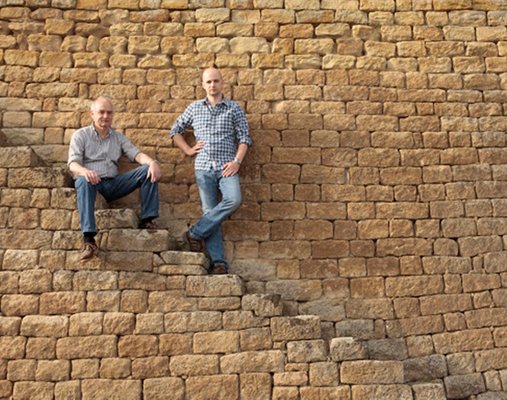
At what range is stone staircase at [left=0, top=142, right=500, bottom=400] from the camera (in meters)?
5.20

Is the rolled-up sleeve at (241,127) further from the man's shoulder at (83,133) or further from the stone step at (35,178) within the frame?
the stone step at (35,178)

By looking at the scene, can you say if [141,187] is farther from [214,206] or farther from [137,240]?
[214,206]

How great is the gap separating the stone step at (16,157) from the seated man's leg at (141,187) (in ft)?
2.41

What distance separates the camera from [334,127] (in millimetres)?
6836

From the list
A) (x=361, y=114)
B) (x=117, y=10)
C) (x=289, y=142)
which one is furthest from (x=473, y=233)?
(x=117, y=10)

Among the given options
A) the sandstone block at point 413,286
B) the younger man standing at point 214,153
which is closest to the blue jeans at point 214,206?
the younger man standing at point 214,153

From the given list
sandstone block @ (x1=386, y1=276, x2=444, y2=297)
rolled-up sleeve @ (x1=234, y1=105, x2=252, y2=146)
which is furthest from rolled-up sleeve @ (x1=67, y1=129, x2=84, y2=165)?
sandstone block @ (x1=386, y1=276, x2=444, y2=297)

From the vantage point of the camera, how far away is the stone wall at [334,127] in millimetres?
6277

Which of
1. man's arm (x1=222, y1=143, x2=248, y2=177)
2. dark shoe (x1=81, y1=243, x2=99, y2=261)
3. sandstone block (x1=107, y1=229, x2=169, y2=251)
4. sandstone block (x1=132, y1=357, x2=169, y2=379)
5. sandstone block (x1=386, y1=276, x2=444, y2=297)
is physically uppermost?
man's arm (x1=222, y1=143, x2=248, y2=177)

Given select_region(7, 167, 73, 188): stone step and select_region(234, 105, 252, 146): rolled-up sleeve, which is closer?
select_region(7, 167, 73, 188): stone step

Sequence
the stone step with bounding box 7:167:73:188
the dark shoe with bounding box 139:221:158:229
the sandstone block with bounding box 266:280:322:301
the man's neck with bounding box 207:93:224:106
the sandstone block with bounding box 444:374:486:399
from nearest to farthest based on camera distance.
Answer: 1. the stone step with bounding box 7:167:73:188
2. the dark shoe with bounding box 139:221:158:229
3. the sandstone block with bounding box 444:374:486:399
4. the sandstone block with bounding box 266:280:322:301
5. the man's neck with bounding box 207:93:224:106

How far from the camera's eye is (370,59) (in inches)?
280

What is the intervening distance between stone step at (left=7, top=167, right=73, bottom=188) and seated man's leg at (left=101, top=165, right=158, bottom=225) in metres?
0.42

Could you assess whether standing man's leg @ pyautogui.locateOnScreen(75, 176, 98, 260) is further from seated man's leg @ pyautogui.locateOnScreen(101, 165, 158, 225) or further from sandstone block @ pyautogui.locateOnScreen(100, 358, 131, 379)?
sandstone block @ pyautogui.locateOnScreen(100, 358, 131, 379)
